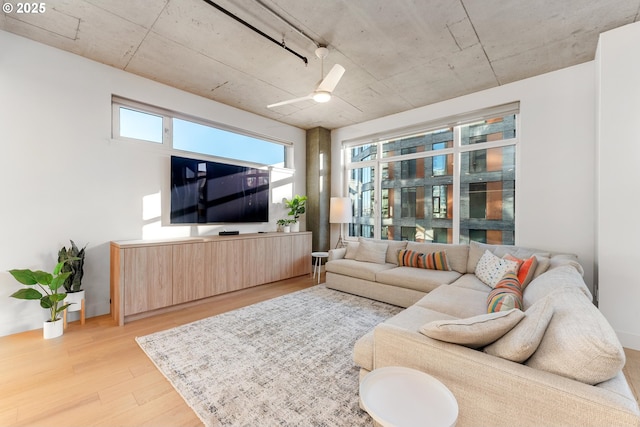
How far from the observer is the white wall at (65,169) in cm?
258

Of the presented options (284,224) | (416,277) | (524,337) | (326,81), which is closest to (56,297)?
(284,224)

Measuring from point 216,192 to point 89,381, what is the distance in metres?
2.64

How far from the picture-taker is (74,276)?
276 centimetres

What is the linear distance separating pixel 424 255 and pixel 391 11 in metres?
2.84

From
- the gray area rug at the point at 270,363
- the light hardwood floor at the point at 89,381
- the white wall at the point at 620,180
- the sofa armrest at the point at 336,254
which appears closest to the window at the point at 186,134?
the sofa armrest at the point at 336,254

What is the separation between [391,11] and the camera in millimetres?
2256

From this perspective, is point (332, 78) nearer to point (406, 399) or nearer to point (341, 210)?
point (406, 399)

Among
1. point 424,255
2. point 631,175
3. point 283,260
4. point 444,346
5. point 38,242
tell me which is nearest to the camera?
point 444,346

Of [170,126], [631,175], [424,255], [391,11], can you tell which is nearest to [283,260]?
[424,255]

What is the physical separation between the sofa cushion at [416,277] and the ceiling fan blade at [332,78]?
2351mm

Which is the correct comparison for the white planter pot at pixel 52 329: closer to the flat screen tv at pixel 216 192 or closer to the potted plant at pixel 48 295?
the potted plant at pixel 48 295

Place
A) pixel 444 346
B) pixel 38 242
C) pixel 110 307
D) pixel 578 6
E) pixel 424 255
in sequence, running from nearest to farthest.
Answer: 1. pixel 444 346
2. pixel 578 6
3. pixel 38 242
4. pixel 110 307
5. pixel 424 255

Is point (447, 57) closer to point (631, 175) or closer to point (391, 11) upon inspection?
point (391, 11)

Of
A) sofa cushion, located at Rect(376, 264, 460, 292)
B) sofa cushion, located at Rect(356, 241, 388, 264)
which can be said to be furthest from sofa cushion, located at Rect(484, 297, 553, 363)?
sofa cushion, located at Rect(356, 241, 388, 264)
